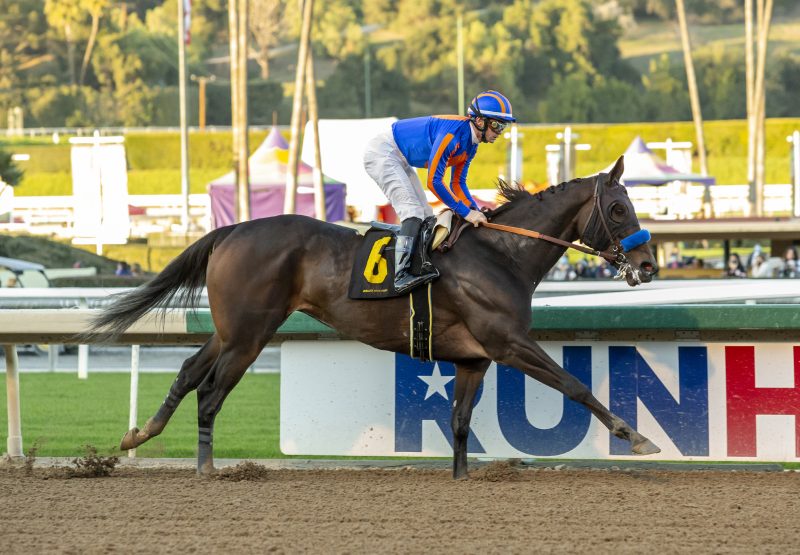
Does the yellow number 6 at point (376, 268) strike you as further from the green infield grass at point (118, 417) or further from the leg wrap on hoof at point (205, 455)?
the green infield grass at point (118, 417)

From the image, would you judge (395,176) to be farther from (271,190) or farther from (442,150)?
(271,190)

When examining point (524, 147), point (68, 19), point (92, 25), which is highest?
point (68, 19)

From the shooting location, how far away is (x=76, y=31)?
9025 cm

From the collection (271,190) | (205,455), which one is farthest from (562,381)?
(271,190)

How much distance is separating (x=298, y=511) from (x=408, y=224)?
5.62ft

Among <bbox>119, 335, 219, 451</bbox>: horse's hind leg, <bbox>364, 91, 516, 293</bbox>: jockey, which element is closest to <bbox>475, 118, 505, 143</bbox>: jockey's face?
<bbox>364, 91, 516, 293</bbox>: jockey

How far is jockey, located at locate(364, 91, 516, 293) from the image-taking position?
6.64m

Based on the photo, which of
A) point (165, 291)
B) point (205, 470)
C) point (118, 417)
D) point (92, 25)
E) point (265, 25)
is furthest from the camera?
point (265, 25)

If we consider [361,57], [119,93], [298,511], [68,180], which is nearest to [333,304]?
[298,511]

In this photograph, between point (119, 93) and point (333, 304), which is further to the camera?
point (119, 93)

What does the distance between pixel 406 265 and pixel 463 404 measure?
31.1 inches

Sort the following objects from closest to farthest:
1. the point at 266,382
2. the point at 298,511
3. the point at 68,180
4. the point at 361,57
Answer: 1. the point at 298,511
2. the point at 266,382
3. the point at 68,180
4. the point at 361,57

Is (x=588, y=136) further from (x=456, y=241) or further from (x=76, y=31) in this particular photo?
(x=456, y=241)

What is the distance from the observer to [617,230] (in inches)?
266
